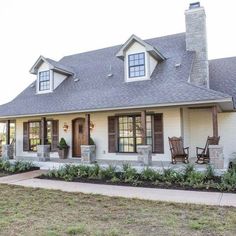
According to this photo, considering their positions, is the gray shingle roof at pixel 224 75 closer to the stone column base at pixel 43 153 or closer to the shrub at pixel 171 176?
the shrub at pixel 171 176

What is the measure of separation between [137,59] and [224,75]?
4998 mm

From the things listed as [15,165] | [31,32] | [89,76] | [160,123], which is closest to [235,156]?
[160,123]

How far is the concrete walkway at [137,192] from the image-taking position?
6.35 metres

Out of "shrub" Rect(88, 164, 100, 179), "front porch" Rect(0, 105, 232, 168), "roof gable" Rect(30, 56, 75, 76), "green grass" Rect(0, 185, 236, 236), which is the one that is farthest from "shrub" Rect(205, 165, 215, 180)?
"roof gable" Rect(30, 56, 75, 76)

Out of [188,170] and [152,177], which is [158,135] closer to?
[152,177]

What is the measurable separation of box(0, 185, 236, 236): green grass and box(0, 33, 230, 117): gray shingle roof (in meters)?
4.52

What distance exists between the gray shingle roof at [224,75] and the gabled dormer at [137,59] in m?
3.36

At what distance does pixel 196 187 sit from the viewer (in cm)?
761

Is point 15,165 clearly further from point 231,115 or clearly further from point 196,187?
point 231,115

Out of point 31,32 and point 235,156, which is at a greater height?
point 31,32

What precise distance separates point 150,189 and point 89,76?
344 inches

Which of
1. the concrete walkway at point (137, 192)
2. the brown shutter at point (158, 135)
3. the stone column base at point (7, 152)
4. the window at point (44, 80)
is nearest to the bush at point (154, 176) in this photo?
the concrete walkway at point (137, 192)

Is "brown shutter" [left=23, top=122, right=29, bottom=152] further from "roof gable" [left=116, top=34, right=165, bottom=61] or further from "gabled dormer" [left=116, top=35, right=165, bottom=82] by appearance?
"roof gable" [left=116, top=34, right=165, bottom=61]

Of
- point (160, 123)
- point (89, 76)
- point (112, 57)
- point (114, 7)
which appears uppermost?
point (114, 7)
